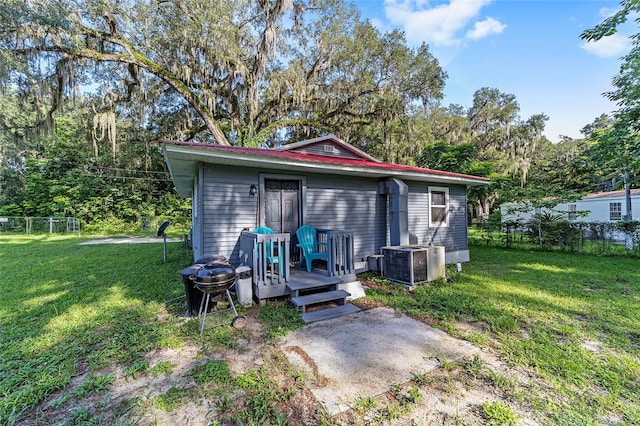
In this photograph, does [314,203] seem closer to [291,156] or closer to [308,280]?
[291,156]

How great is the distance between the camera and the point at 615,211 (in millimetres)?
13797

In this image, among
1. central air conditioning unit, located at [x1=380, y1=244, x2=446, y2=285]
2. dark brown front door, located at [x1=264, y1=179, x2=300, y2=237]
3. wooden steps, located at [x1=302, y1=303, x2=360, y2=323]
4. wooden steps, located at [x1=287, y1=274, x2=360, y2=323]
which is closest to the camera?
wooden steps, located at [x1=302, y1=303, x2=360, y2=323]

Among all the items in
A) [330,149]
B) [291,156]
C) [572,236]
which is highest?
[330,149]

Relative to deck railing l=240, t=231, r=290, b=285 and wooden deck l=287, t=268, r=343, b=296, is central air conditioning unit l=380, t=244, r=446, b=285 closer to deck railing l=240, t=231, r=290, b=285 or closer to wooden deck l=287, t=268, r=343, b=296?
wooden deck l=287, t=268, r=343, b=296

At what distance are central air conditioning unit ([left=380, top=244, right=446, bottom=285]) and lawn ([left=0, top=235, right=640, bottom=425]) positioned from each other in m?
0.25

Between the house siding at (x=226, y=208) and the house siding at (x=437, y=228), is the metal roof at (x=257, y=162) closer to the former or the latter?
the house siding at (x=226, y=208)

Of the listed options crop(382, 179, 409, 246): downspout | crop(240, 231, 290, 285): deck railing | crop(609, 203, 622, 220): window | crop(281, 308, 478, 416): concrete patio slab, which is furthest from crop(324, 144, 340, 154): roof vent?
crop(609, 203, 622, 220): window

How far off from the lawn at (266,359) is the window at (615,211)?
12.4m

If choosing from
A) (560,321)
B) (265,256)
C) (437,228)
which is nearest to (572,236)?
(437,228)

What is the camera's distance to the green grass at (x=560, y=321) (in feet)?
6.92

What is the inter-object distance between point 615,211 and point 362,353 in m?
18.6

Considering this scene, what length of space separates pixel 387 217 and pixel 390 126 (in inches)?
339

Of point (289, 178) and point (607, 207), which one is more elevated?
point (289, 178)

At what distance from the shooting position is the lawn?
196cm
